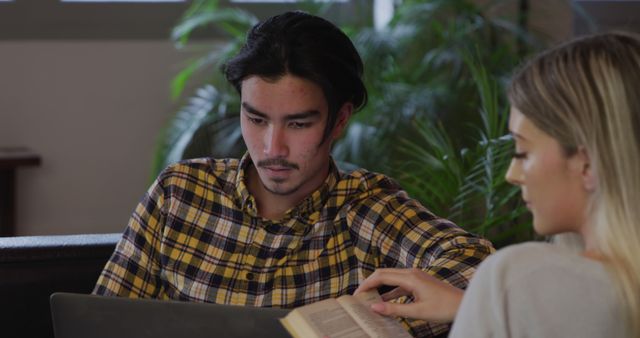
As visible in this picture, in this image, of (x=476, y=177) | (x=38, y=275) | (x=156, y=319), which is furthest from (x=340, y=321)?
(x=476, y=177)

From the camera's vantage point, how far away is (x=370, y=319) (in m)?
1.38

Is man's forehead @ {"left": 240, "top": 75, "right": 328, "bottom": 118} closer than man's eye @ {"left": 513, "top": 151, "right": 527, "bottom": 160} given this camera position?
No

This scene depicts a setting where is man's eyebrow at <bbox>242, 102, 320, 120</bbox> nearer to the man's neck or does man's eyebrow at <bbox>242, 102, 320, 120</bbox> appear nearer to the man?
the man

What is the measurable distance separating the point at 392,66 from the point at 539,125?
2207 millimetres

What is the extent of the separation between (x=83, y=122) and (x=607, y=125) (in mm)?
2985

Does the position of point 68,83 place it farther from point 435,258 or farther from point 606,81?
point 606,81

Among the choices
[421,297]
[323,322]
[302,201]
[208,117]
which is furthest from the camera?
[208,117]

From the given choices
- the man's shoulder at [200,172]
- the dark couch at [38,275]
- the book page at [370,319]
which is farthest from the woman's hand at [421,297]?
the dark couch at [38,275]

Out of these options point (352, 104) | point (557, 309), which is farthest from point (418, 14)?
point (557, 309)

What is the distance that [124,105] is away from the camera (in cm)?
391

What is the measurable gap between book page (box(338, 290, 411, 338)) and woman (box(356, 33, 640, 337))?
8.6 inches

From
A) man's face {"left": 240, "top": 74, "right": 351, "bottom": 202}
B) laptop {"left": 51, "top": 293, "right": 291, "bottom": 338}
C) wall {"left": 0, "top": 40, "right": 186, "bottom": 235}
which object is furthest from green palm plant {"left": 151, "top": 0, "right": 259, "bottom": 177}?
laptop {"left": 51, "top": 293, "right": 291, "bottom": 338}

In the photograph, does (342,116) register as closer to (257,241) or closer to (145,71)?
(257,241)

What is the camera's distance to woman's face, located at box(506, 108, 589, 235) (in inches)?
45.2
